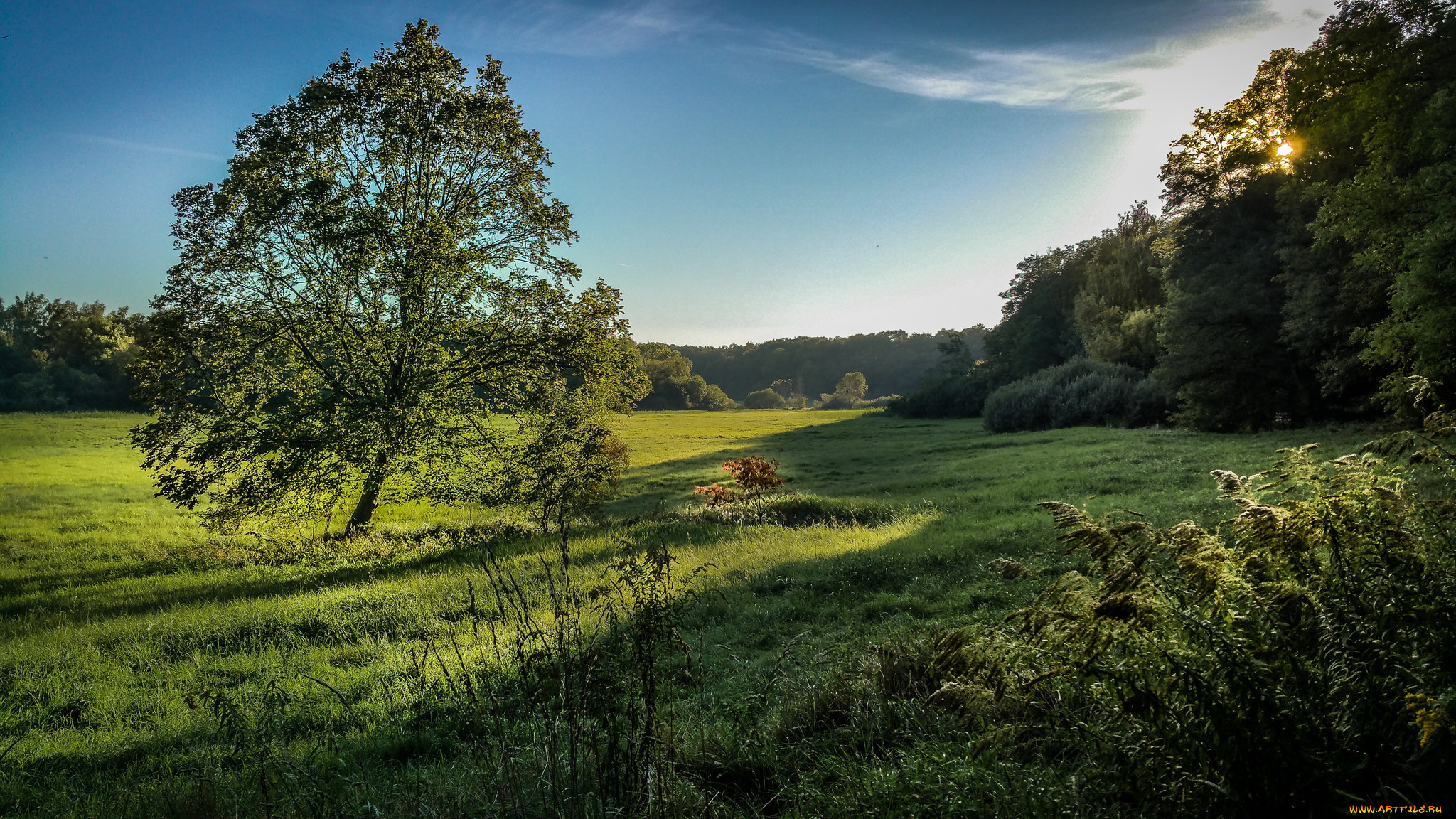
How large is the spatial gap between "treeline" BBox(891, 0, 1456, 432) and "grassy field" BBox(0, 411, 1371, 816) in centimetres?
385

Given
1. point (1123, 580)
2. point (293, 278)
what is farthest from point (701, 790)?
point (293, 278)

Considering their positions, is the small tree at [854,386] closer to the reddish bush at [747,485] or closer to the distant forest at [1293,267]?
the distant forest at [1293,267]

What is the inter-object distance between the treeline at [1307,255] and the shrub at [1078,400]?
11 cm

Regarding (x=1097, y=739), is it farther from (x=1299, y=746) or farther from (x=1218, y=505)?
(x=1218, y=505)

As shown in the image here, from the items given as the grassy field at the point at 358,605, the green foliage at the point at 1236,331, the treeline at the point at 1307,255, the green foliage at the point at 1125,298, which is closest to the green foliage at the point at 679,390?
the green foliage at the point at 1125,298

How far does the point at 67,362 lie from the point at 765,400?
4498 inches

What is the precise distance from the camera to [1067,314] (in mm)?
54281

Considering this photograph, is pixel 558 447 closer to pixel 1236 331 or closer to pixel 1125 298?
pixel 1236 331

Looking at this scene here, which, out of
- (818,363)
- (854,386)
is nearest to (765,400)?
(854,386)

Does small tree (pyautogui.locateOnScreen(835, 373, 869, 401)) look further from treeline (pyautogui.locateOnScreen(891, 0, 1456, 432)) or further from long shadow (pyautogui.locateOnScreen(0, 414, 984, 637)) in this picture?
treeline (pyautogui.locateOnScreen(891, 0, 1456, 432))

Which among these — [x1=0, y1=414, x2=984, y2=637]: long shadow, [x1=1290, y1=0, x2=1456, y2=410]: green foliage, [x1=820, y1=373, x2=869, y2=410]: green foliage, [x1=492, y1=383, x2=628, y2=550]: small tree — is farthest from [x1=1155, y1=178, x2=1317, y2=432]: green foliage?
[x1=820, y1=373, x2=869, y2=410]: green foliage

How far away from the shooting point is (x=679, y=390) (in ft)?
388

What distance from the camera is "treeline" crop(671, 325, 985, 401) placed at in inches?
6240

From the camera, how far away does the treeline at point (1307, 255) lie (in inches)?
674
